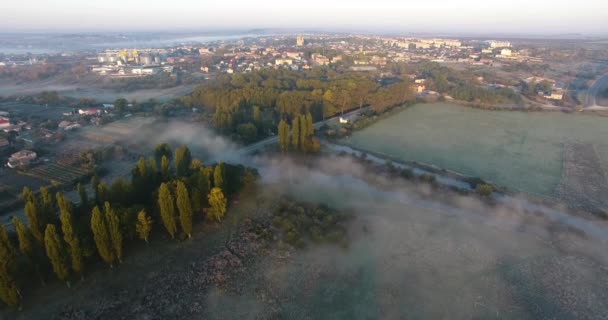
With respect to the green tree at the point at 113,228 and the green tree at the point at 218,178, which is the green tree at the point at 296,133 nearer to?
the green tree at the point at 218,178

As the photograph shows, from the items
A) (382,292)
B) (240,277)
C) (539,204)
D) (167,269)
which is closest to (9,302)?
(167,269)

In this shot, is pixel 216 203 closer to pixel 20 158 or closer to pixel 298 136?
pixel 298 136

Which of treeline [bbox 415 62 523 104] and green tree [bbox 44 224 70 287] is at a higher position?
treeline [bbox 415 62 523 104]

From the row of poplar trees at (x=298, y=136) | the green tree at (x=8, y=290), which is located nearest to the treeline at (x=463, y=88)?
the row of poplar trees at (x=298, y=136)

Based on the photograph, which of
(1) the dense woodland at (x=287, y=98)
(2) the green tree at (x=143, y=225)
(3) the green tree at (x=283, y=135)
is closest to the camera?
(2) the green tree at (x=143, y=225)

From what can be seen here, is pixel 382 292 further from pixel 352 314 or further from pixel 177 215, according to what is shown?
pixel 177 215

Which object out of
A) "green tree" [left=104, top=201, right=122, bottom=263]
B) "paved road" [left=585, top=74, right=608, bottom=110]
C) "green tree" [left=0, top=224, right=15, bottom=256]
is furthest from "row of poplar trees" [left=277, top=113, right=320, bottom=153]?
Result: "paved road" [left=585, top=74, right=608, bottom=110]

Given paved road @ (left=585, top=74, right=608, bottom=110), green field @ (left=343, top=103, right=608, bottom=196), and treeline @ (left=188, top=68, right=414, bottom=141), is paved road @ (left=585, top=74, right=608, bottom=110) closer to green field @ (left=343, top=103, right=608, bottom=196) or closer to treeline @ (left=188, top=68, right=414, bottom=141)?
green field @ (left=343, top=103, right=608, bottom=196)

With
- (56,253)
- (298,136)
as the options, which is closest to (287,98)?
(298,136)
